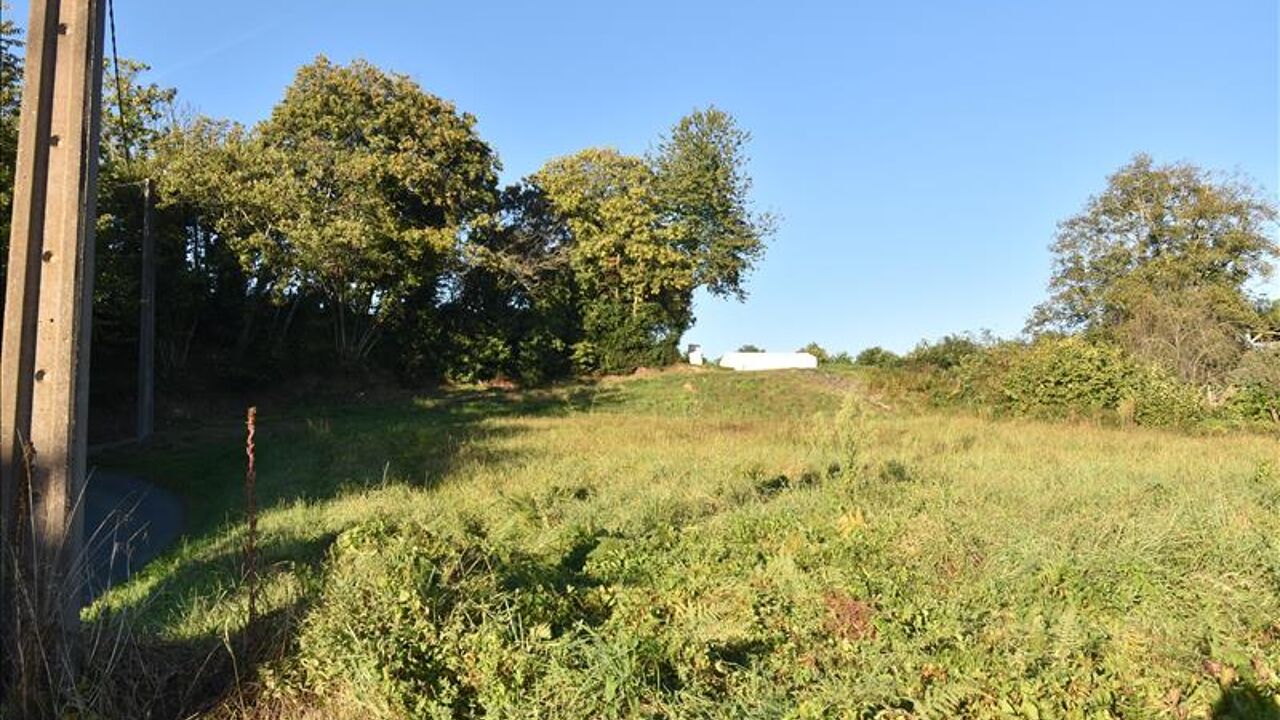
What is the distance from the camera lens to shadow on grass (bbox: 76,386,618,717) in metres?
4.41

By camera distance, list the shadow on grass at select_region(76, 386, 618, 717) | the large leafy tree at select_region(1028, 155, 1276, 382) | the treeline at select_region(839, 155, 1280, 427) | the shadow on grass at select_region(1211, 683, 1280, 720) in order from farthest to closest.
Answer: the large leafy tree at select_region(1028, 155, 1276, 382) < the treeline at select_region(839, 155, 1280, 427) < the shadow on grass at select_region(76, 386, 618, 717) < the shadow on grass at select_region(1211, 683, 1280, 720)

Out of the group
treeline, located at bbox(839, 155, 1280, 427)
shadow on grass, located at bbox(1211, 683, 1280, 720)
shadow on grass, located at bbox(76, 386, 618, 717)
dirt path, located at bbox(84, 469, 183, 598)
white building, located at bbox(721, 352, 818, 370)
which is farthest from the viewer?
white building, located at bbox(721, 352, 818, 370)

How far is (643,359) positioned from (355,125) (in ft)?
60.6

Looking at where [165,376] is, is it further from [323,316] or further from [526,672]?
[526,672]

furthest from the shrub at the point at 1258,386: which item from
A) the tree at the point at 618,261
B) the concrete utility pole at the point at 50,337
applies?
the concrete utility pole at the point at 50,337

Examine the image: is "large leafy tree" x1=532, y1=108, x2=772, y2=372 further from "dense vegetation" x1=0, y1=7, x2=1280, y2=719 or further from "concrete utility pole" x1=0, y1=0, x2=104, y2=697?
"concrete utility pole" x1=0, y1=0, x2=104, y2=697

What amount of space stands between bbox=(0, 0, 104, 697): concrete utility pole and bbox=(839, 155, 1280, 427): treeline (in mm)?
27037

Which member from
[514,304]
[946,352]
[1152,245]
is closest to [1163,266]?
[1152,245]

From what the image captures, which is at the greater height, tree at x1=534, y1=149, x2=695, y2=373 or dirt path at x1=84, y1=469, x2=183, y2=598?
tree at x1=534, y1=149, x2=695, y2=373

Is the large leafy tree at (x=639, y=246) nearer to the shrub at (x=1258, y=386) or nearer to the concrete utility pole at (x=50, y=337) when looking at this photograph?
the shrub at (x=1258, y=386)

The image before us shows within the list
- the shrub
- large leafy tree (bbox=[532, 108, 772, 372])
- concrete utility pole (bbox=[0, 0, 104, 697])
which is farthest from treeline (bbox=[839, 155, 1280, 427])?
concrete utility pole (bbox=[0, 0, 104, 697])

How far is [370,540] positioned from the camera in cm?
554

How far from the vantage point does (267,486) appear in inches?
551

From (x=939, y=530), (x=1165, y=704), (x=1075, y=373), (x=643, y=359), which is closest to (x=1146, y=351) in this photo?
(x=1075, y=373)
